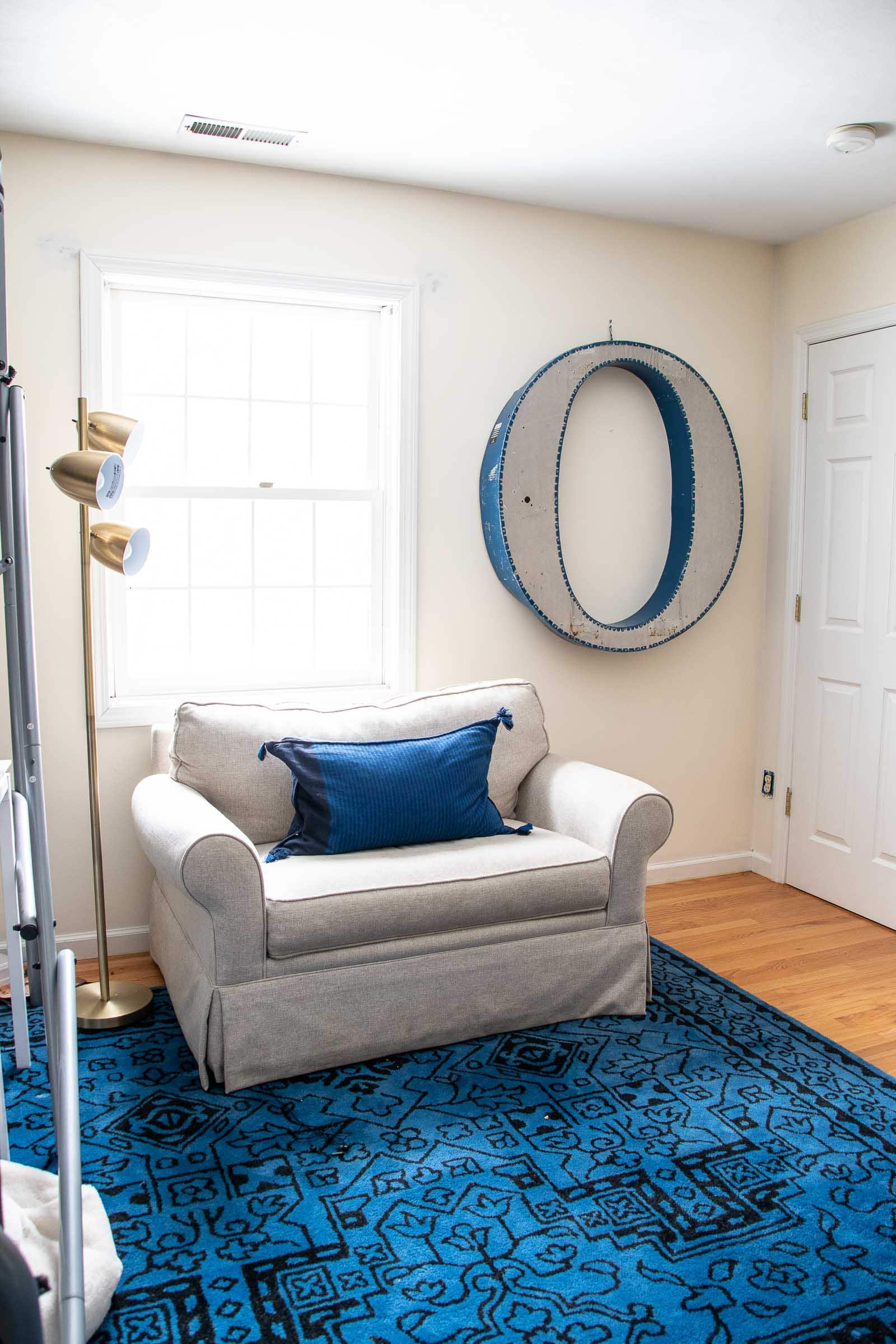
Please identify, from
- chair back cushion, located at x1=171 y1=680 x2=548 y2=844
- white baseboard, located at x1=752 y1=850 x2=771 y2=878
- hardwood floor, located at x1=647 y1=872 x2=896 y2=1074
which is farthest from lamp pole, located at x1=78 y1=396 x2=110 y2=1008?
white baseboard, located at x1=752 y1=850 x2=771 y2=878

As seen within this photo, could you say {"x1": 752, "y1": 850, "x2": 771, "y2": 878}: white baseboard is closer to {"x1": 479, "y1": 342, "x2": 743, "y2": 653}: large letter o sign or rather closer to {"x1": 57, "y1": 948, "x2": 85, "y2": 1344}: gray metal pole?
{"x1": 479, "y1": 342, "x2": 743, "y2": 653}: large letter o sign

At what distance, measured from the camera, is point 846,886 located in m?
3.84

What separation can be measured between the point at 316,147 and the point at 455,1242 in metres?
2.94

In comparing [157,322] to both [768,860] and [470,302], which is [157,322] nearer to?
[470,302]

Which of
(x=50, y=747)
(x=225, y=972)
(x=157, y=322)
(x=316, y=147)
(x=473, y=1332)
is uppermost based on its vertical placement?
(x=316, y=147)

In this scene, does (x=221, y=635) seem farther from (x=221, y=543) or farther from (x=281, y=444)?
(x=281, y=444)

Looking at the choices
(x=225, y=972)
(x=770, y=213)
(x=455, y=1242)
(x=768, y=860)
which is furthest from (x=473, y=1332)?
(x=770, y=213)

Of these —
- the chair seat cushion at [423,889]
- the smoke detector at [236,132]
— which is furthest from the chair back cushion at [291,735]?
the smoke detector at [236,132]

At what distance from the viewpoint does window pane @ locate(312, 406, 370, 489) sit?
3.54 metres

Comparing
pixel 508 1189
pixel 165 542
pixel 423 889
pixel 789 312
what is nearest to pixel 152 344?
pixel 165 542

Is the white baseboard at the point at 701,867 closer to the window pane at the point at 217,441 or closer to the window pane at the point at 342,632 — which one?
the window pane at the point at 342,632

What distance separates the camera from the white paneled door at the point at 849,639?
12.0ft

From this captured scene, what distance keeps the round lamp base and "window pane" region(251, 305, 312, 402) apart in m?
1.94

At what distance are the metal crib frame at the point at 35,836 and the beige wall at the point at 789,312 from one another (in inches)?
123
